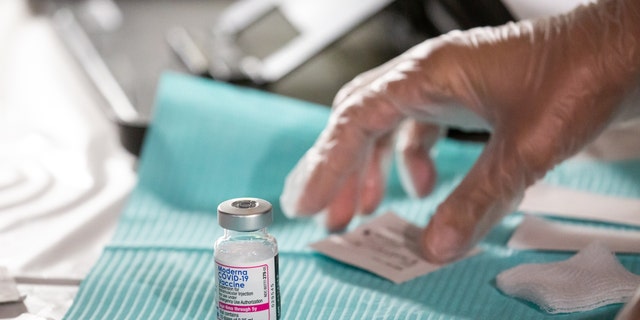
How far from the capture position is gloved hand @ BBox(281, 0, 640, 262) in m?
0.98

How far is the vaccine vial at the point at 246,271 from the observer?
2.62ft

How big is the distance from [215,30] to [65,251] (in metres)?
0.79

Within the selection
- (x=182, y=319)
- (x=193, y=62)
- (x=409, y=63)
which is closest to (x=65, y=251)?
(x=182, y=319)

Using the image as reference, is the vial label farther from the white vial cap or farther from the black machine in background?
the black machine in background

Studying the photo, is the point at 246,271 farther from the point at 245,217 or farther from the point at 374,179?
the point at 374,179

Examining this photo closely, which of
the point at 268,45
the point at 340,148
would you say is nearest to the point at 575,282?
the point at 340,148

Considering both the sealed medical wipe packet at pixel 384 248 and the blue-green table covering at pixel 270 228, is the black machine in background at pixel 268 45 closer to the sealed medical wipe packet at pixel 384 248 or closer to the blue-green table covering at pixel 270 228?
the blue-green table covering at pixel 270 228

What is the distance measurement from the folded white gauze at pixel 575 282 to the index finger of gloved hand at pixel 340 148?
0.23 meters

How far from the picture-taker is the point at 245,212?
0.81 meters

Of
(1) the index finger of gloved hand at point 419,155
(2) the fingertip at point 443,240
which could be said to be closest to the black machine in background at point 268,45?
(1) the index finger of gloved hand at point 419,155

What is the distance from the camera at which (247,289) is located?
80 cm

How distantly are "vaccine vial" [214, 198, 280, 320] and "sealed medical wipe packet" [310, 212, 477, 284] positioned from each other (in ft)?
0.72

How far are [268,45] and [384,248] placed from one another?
66 centimetres

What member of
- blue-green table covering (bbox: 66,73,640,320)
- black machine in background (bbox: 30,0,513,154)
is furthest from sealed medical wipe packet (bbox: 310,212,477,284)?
black machine in background (bbox: 30,0,513,154)
